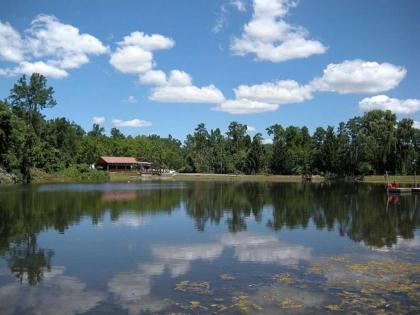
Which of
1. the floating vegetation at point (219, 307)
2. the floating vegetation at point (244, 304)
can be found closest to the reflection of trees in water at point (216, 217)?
the floating vegetation at point (219, 307)

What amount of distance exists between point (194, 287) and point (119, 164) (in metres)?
122

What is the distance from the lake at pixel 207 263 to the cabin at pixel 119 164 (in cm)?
9909

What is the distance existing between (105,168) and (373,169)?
71.6 meters

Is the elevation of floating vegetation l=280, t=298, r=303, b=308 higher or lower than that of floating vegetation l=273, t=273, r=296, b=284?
lower

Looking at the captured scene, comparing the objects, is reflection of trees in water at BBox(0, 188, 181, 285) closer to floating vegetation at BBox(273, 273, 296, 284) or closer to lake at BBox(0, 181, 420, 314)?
lake at BBox(0, 181, 420, 314)

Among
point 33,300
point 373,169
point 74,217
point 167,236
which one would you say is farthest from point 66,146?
point 33,300

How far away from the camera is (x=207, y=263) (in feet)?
55.7

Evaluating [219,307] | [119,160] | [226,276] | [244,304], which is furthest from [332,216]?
[119,160]

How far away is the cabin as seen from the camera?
13100 centimetres

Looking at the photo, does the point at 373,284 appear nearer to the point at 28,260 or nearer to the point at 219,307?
the point at 219,307

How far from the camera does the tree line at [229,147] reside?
275 ft

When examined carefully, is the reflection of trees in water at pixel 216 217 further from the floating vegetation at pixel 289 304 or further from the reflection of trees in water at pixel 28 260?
the floating vegetation at pixel 289 304

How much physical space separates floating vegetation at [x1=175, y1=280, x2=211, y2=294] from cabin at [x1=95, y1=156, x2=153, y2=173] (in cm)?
11786

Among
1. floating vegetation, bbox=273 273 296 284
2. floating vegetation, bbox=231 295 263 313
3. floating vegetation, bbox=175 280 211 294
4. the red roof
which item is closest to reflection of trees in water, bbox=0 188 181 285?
floating vegetation, bbox=175 280 211 294
